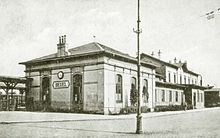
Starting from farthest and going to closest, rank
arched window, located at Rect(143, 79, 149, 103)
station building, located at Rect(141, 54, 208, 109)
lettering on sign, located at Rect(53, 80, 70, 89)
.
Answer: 1. station building, located at Rect(141, 54, 208, 109)
2. arched window, located at Rect(143, 79, 149, 103)
3. lettering on sign, located at Rect(53, 80, 70, 89)

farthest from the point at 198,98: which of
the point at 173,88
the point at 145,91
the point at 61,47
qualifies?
the point at 61,47

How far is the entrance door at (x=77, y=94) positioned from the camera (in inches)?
804

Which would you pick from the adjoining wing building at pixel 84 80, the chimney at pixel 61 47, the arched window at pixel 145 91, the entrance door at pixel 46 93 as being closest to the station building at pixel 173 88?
the arched window at pixel 145 91

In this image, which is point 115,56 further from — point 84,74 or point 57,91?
point 57,91

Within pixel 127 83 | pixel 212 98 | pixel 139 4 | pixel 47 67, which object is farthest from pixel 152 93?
pixel 212 98

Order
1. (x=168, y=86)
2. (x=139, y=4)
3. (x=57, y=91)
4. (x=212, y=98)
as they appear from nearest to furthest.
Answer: (x=139, y=4) < (x=57, y=91) < (x=168, y=86) < (x=212, y=98)

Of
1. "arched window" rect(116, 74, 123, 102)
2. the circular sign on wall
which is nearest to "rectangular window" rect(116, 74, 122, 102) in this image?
"arched window" rect(116, 74, 123, 102)

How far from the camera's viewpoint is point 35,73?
23219mm

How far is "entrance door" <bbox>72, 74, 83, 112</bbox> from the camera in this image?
20417mm

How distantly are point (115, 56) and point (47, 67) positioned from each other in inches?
211

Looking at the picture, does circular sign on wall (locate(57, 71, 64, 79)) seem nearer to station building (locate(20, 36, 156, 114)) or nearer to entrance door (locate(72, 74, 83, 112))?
station building (locate(20, 36, 156, 114))

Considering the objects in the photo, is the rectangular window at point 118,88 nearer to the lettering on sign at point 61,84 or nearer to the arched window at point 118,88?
the arched window at point 118,88

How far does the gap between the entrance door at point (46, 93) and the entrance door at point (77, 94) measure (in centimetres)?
236

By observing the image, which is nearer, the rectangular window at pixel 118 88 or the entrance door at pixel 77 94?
the entrance door at pixel 77 94
